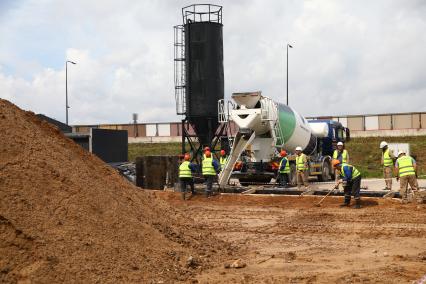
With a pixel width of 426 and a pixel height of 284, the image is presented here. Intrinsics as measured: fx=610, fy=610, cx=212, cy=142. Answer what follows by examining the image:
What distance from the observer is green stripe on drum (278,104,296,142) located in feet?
74.0

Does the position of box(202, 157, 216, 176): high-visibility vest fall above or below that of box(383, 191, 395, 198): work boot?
above

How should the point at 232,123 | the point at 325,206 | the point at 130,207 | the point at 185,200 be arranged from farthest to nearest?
1. the point at 232,123
2. the point at 185,200
3. the point at 325,206
4. the point at 130,207

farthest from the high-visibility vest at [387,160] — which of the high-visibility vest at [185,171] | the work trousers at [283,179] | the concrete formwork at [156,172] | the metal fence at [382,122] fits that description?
the metal fence at [382,122]

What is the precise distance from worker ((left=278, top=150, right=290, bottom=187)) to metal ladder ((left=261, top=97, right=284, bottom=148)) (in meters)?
0.81

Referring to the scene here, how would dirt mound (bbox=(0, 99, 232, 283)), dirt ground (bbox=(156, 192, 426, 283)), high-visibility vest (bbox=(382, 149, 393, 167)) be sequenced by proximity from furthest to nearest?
high-visibility vest (bbox=(382, 149, 393, 167))
dirt ground (bbox=(156, 192, 426, 283))
dirt mound (bbox=(0, 99, 232, 283))

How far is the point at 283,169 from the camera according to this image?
2130cm

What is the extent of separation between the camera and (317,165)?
2572 cm

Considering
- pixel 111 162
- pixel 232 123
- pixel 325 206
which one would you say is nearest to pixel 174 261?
pixel 325 206

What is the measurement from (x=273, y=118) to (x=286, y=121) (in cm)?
113

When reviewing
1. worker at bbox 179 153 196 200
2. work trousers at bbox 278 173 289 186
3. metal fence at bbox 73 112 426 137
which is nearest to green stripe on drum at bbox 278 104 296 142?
work trousers at bbox 278 173 289 186

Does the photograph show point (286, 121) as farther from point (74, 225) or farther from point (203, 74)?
point (74, 225)

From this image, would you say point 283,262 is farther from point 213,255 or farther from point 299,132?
point 299,132

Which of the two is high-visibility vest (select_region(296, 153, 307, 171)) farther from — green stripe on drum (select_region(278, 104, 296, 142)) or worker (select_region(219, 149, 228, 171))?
worker (select_region(219, 149, 228, 171))

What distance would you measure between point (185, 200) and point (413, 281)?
12.0 m
